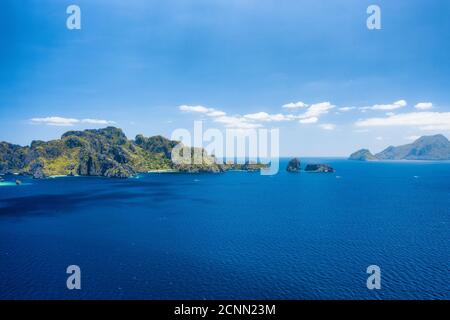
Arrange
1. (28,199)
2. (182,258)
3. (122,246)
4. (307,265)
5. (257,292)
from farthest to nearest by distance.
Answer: (28,199)
(122,246)
(182,258)
(307,265)
(257,292)

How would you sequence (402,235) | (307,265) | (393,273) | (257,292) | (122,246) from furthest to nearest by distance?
(402,235) → (122,246) → (307,265) → (393,273) → (257,292)

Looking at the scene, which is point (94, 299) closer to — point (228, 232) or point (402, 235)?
point (228, 232)

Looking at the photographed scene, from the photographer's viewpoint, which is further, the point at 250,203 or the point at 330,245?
the point at 250,203

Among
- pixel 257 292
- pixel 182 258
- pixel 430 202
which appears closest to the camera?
pixel 257 292
